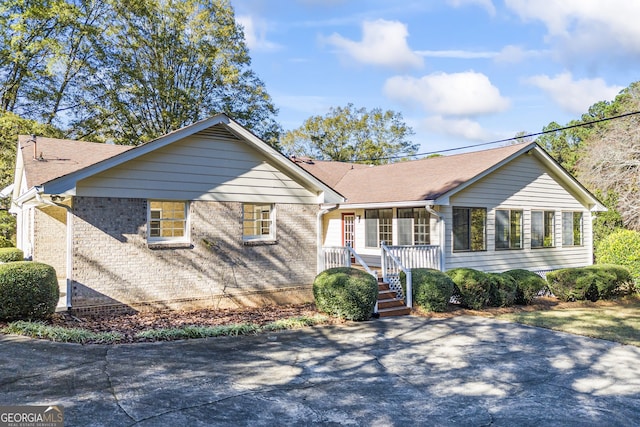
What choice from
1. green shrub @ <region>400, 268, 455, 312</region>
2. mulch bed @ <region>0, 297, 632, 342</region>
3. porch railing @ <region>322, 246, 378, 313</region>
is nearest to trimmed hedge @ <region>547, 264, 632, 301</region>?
mulch bed @ <region>0, 297, 632, 342</region>

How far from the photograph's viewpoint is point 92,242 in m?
9.61

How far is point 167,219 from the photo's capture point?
10836mm

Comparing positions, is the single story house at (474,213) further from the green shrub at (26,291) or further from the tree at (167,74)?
the tree at (167,74)

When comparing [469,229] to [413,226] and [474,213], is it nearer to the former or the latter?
[474,213]

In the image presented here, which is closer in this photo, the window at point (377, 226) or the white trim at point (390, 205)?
the white trim at point (390, 205)

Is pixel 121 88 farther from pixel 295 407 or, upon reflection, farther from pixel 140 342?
pixel 295 407

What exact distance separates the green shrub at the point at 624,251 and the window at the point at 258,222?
11.8 metres

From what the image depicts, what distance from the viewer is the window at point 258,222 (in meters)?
12.2

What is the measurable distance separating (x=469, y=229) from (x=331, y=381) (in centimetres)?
1062

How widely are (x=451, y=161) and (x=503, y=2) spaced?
5.79m

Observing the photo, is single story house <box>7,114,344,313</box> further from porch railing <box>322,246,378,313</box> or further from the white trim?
the white trim

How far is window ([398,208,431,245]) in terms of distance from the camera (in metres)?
15.1

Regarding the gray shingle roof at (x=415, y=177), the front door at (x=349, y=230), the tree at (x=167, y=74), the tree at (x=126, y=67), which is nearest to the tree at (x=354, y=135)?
the tree at (x=126, y=67)

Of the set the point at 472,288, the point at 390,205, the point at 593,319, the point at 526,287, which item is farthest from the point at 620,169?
the point at 472,288
